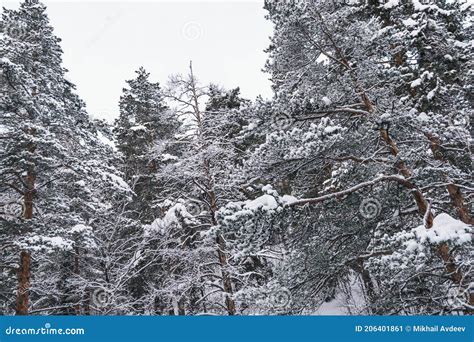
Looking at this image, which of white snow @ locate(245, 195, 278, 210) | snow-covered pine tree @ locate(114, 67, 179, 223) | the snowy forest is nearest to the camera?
white snow @ locate(245, 195, 278, 210)

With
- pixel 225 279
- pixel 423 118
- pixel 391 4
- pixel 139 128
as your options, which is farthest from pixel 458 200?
pixel 139 128

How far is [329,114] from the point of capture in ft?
27.9

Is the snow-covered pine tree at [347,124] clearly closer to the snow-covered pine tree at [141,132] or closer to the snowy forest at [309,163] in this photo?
the snowy forest at [309,163]

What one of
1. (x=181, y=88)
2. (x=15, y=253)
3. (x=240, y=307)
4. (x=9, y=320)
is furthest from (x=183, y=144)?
(x=9, y=320)

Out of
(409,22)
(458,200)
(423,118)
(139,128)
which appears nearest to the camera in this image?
(423,118)

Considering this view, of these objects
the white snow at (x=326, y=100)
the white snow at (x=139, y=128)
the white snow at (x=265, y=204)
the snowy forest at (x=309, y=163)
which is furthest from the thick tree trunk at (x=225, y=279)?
the white snow at (x=139, y=128)

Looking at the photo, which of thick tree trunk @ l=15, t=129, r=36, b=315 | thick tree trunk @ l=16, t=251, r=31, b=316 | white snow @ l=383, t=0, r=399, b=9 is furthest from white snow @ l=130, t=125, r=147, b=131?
white snow @ l=383, t=0, r=399, b=9

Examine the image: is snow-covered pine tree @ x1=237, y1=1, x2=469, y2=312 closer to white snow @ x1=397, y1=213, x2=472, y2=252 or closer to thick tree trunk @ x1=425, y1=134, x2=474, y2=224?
thick tree trunk @ x1=425, y1=134, x2=474, y2=224

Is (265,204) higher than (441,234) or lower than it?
higher

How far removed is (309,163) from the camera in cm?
746

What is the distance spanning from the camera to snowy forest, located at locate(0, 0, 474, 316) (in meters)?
6.98

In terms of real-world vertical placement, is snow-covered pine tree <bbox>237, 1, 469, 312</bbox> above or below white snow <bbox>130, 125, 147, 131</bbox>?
below

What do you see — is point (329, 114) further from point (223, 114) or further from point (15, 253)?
point (15, 253)

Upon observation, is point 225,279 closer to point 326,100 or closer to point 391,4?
point 326,100
